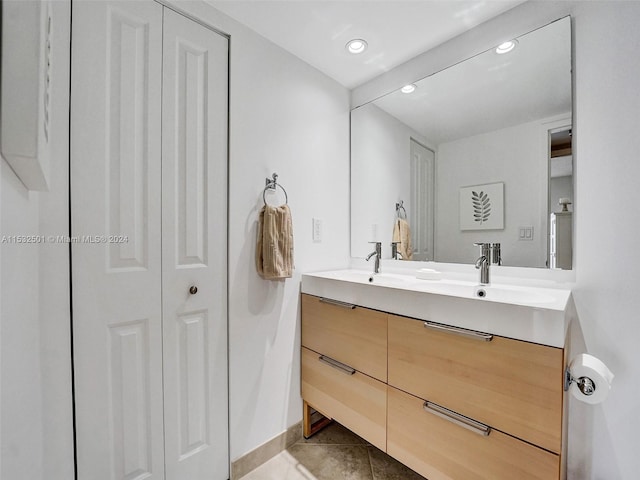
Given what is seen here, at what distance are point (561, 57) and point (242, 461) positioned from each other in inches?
94.1

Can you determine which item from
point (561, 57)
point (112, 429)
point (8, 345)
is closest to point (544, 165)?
point (561, 57)

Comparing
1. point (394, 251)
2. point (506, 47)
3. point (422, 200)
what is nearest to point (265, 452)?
point (394, 251)

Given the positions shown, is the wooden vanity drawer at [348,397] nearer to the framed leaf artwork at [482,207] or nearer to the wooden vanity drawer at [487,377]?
the wooden vanity drawer at [487,377]

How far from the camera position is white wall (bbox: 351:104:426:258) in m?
1.84

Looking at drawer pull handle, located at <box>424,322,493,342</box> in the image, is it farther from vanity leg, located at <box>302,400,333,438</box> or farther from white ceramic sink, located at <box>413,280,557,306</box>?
vanity leg, located at <box>302,400,333,438</box>

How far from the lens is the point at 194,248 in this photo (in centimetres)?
128

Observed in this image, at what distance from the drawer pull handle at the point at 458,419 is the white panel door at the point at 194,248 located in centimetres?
93

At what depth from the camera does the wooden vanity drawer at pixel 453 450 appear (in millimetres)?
Answer: 916

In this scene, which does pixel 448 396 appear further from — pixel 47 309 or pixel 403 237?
pixel 47 309

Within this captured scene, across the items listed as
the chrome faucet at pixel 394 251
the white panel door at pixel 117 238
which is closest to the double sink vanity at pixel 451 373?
the chrome faucet at pixel 394 251

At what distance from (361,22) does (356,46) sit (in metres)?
0.18

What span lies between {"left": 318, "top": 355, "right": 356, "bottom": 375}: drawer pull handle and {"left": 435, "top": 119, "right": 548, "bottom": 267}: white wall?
81cm

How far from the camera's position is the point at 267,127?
1.53 meters

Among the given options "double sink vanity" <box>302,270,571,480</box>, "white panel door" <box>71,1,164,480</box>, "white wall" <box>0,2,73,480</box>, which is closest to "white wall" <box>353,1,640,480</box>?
"double sink vanity" <box>302,270,571,480</box>
